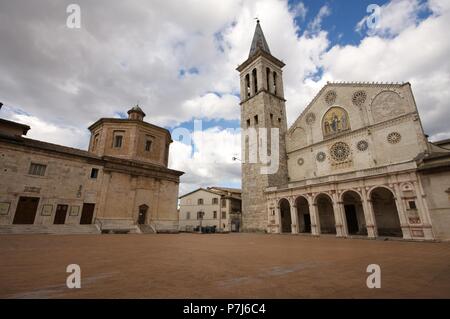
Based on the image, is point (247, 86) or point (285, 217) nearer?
point (285, 217)

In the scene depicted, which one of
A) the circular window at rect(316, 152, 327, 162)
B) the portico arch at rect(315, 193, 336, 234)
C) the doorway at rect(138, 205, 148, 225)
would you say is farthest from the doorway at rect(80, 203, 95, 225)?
the circular window at rect(316, 152, 327, 162)

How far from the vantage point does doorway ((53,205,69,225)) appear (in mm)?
17936

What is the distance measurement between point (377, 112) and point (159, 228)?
2702 cm

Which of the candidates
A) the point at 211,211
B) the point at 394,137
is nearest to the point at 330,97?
the point at 394,137

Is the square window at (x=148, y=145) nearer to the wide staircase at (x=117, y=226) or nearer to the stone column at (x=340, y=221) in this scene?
the wide staircase at (x=117, y=226)

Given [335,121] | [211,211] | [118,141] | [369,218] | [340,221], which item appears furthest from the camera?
[211,211]

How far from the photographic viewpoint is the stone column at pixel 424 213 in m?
14.3

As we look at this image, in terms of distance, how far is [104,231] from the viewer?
1920 cm

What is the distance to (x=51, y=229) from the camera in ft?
54.6

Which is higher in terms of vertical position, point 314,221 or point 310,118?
point 310,118

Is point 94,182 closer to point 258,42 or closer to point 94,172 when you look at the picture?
point 94,172

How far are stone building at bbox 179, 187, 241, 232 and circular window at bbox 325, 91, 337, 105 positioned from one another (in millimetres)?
23450

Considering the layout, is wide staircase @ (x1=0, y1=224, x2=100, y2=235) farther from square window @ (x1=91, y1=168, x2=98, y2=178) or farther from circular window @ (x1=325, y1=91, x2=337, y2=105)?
circular window @ (x1=325, y1=91, x2=337, y2=105)

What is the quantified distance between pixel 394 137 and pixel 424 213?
320 inches
